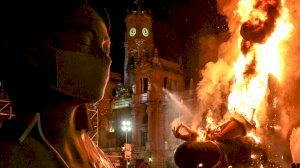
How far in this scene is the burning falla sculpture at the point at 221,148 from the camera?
10.0 metres

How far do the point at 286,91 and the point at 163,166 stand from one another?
23446 mm

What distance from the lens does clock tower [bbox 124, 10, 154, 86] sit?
54.5 metres

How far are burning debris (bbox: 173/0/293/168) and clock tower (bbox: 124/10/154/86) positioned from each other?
23662 mm

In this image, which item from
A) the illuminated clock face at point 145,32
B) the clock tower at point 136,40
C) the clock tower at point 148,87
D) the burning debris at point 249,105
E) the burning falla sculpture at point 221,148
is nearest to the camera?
the burning falla sculpture at point 221,148

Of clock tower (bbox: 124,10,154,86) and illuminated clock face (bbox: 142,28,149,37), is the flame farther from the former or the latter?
illuminated clock face (bbox: 142,28,149,37)

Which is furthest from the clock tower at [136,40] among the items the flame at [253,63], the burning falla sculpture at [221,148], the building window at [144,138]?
the burning falla sculpture at [221,148]

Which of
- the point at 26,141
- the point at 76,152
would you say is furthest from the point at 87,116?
the point at 26,141

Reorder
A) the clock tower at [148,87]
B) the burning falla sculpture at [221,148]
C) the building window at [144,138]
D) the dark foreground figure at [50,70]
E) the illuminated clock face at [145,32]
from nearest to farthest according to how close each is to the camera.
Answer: the dark foreground figure at [50,70] < the burning falla sculpture at [221,148] < the clock tower at [148,87] < the building window at [144,138] < the illuminated clock face at [145,32]

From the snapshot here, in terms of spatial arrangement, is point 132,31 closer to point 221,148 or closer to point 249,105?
point 249,105

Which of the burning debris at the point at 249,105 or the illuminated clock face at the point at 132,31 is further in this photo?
the illuminated clock face at the point at 132,31

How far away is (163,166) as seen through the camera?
48094mm

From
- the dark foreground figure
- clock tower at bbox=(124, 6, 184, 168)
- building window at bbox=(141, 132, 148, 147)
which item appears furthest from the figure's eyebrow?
building window at bbox=(141, 132, 148, 147)

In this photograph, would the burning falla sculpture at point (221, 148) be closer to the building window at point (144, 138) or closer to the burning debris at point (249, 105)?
the burning debris at point (249, 105)

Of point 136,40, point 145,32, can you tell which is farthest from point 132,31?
point 145,32
